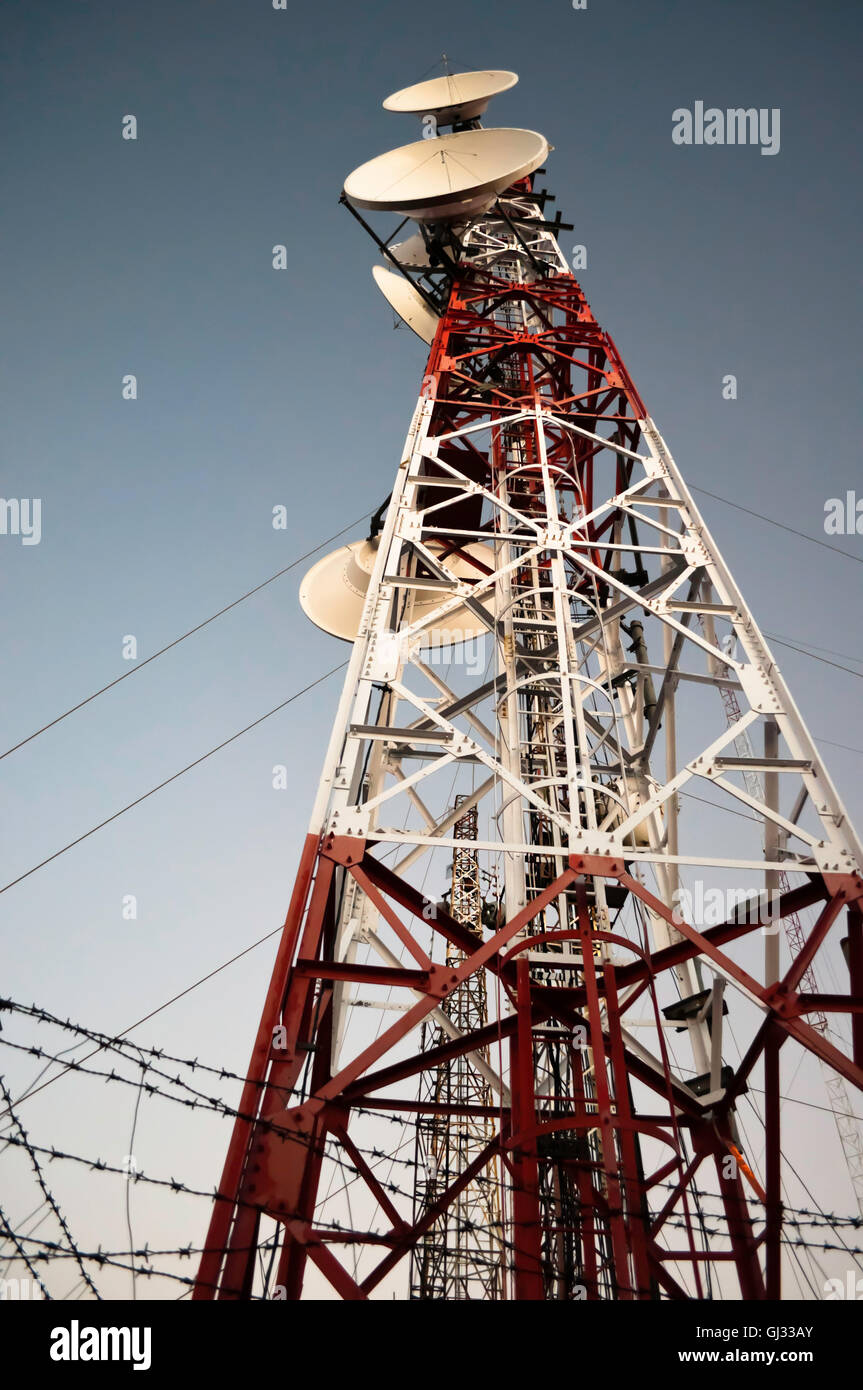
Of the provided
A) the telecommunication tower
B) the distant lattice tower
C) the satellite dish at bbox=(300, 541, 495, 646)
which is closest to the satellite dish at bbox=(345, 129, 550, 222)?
the telecommunication tower

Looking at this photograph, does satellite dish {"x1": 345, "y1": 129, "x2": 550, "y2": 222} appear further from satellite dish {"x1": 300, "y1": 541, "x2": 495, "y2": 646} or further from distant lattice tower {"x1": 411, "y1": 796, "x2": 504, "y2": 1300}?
distant lattice tower {"x1": 411, "y1": 796, "x2": 504, "y2": 1300}

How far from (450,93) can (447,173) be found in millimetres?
4692

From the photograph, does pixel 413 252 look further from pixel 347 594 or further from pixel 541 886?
pixel 541 886

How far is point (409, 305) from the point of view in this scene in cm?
2259

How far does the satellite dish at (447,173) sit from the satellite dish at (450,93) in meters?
2.95

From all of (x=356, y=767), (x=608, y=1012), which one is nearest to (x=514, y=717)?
(x=356, y=767)

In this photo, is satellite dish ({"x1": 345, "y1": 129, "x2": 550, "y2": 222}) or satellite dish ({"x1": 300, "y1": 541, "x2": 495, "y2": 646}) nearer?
satellite dish ({"x1": 345, "y1": 129, "x2": 550, "y2": 222})

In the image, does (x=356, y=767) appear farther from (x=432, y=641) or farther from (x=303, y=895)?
(x=432, y=641)

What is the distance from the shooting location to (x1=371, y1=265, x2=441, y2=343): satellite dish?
22406mm

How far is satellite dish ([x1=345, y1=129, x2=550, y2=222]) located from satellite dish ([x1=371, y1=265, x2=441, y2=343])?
3674 mm

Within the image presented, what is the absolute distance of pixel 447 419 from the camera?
52.6ft

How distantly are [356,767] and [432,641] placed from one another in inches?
457

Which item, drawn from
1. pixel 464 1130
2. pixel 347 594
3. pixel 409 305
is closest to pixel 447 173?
pixel 409 305

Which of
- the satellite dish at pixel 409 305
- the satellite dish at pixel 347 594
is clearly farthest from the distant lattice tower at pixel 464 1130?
the satellite dish at pixel 409 305
